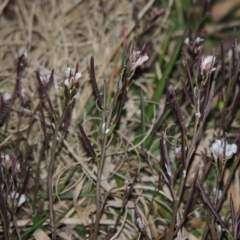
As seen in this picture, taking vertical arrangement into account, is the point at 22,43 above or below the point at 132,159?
above

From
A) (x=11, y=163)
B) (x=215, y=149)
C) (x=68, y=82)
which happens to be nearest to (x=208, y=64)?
(x=215, y=149)

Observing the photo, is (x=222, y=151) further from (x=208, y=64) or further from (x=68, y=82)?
(x=68, y=82)

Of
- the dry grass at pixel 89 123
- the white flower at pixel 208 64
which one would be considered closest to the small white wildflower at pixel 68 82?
the dry grass at pixel 89 123

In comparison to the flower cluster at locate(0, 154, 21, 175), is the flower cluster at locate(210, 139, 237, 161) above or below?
above

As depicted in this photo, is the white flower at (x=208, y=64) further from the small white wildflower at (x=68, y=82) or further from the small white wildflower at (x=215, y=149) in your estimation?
the small white wildflower at (x=68, y=82)

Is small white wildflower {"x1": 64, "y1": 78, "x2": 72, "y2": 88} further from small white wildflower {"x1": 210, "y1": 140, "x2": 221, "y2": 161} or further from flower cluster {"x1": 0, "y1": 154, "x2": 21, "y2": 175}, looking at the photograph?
small white wildflower {"x1": 210, "y1": 140, "x2": 221, "y2": 161}

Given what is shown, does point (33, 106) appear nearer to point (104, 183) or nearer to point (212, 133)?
point (104, 183)

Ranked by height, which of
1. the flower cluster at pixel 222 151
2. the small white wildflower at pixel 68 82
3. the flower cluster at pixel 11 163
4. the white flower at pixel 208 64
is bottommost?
the flower cluster at pixel 11 163

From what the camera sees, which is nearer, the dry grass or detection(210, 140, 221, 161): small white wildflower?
detection(210, 140, 221, 161): small white wildflower

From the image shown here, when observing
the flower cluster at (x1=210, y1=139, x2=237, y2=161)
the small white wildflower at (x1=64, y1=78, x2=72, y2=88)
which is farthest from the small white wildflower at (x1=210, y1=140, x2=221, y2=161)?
the small white wildflower at (x1=64, y1=78, x2=72, y2=88)

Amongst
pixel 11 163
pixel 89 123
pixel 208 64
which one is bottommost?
pixel 11 163

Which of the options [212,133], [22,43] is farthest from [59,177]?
[22,43]
